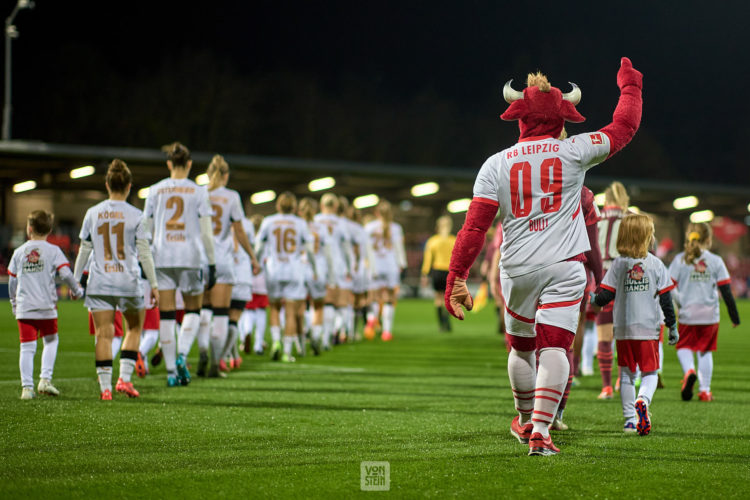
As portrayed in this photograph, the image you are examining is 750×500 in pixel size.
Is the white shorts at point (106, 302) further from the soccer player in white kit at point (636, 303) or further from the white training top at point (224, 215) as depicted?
the soccer player in white kit at point (636, 303)

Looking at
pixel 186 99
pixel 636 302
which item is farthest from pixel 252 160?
pixel 186 99

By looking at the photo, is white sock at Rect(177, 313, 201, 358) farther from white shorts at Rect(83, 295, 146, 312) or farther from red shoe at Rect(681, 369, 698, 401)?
red shoe at Rect(681, 369, 698, 401)

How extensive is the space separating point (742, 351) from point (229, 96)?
5009 cm

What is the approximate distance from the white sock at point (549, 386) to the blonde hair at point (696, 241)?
3.94 metres

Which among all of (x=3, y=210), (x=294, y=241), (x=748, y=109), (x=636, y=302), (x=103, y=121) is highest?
(x=748, y=109)

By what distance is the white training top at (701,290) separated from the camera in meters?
8.49

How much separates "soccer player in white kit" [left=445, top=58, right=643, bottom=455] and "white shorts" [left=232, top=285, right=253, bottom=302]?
6.08 metres

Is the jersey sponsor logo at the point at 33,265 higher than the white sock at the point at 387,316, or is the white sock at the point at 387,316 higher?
the jersey sponsor logo at the point at 33,265

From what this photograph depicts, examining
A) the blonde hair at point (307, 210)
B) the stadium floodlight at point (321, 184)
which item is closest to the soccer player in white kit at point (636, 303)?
the blonde hair at point (307, 210)

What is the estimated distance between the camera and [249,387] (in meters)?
8.70

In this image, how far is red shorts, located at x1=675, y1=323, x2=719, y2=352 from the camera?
27.6 feet

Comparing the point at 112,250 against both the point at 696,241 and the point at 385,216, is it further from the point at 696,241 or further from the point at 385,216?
the point at 385,216

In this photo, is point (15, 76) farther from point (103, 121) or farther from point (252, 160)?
point (252, 160)

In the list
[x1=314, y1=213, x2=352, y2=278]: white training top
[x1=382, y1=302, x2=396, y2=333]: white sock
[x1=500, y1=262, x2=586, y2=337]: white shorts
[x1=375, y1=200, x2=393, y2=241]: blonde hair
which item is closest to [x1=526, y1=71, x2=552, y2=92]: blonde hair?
[x1=500, y1=262, x2=586, y2=337]: white shorts
